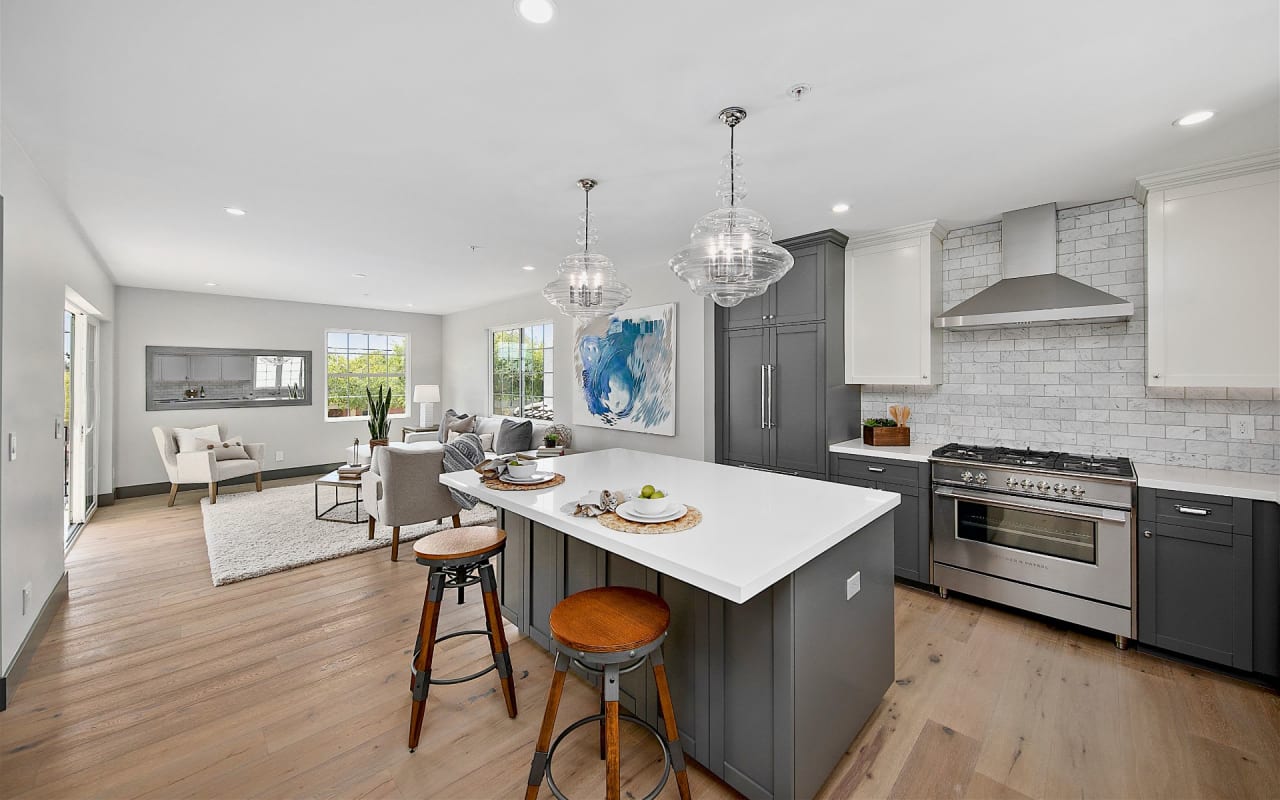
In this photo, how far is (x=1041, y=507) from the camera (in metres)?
2.83

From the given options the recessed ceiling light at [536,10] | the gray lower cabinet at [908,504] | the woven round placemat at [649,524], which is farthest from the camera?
the gray lower cabinet at [908,504]

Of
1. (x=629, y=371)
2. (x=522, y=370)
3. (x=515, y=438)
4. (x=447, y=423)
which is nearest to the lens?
(x=629, y=371)

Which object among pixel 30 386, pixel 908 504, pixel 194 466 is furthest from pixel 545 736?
pixel 194 466

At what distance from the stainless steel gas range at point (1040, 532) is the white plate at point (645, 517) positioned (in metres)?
2.17

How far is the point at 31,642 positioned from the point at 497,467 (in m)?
2.59

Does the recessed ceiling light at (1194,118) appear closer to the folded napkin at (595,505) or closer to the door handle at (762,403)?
the door handle at (762,403)

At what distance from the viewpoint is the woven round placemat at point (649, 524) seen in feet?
5.43

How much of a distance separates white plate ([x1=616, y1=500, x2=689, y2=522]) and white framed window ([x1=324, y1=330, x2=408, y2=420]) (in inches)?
282

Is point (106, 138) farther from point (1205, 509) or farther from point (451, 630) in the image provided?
point (1205, 509)

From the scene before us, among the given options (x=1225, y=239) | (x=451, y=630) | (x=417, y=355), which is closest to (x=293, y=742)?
(x=451, y=630)

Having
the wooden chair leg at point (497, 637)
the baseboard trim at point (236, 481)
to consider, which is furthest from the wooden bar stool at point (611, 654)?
the baseboard trim at point (236, 481)

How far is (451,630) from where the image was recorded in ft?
9.32

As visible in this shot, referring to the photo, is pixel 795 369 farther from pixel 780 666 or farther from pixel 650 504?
pixel 780 666

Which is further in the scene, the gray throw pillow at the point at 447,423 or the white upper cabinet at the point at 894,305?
the gray throw pillow at the point at 447,423
